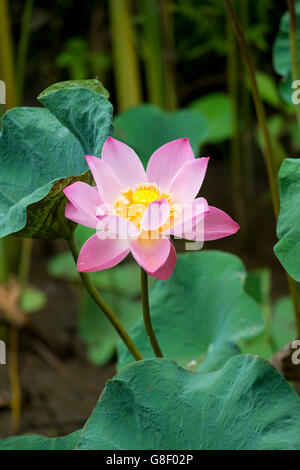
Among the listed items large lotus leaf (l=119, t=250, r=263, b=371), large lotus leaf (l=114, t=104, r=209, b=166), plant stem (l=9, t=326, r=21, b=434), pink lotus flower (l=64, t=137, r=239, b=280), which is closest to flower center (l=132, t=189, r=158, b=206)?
pink lotus flower (l=64, t=137, r=239, b=280)

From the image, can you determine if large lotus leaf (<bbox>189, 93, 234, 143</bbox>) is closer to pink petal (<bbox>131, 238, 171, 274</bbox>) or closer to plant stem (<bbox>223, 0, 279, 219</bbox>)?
plant stem (<bbox>223, 0, 279, 219</bbox>)

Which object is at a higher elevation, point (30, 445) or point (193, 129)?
point (193, 129)

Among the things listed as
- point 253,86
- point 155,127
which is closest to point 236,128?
point 155,127

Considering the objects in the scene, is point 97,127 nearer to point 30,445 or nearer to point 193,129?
point 30,445

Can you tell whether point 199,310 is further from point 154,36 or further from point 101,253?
point 154,36

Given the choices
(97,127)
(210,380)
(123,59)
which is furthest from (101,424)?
(123,59)

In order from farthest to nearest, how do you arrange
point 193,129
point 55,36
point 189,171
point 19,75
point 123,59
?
point 55,36, point 123,59, point 19,75, point 193,129, point 189,171
